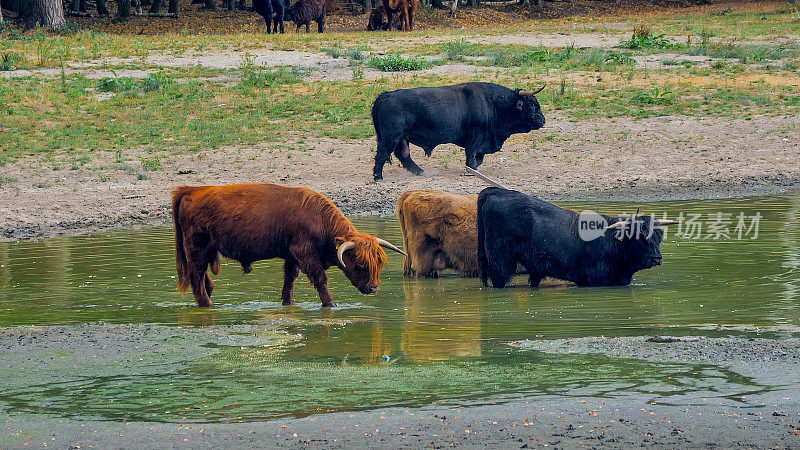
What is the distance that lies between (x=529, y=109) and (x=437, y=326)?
371 inches

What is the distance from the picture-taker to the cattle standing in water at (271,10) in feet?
100

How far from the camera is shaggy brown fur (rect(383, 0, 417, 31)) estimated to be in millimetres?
32750

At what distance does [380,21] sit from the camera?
111 feet

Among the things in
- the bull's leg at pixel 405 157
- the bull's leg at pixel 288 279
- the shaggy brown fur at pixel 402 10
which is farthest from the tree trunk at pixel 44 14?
the bull's leg at pixel 288 279

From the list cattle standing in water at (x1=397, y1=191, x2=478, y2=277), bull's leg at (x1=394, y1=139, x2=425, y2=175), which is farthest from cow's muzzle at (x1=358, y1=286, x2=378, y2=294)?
bull's leg at (x1=394, y1=139, x2=425, y2=175)

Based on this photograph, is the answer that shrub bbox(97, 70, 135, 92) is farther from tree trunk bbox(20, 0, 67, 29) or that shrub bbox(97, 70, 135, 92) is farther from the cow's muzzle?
the cow's muzzle

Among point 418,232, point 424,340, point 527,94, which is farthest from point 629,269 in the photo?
point 527,94

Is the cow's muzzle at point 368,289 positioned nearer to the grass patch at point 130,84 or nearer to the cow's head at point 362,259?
the cow's head at point 362,259

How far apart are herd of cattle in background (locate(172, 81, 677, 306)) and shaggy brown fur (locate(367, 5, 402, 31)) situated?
74.9ft

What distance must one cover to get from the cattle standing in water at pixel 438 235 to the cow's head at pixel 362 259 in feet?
5.61

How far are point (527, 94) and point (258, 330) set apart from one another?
9818mm

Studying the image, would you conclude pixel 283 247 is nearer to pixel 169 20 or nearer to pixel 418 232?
pixel 418 232

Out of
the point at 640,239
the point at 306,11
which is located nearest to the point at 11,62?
the point at 306,11

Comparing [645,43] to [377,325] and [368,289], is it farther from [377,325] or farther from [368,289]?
[377,325]
